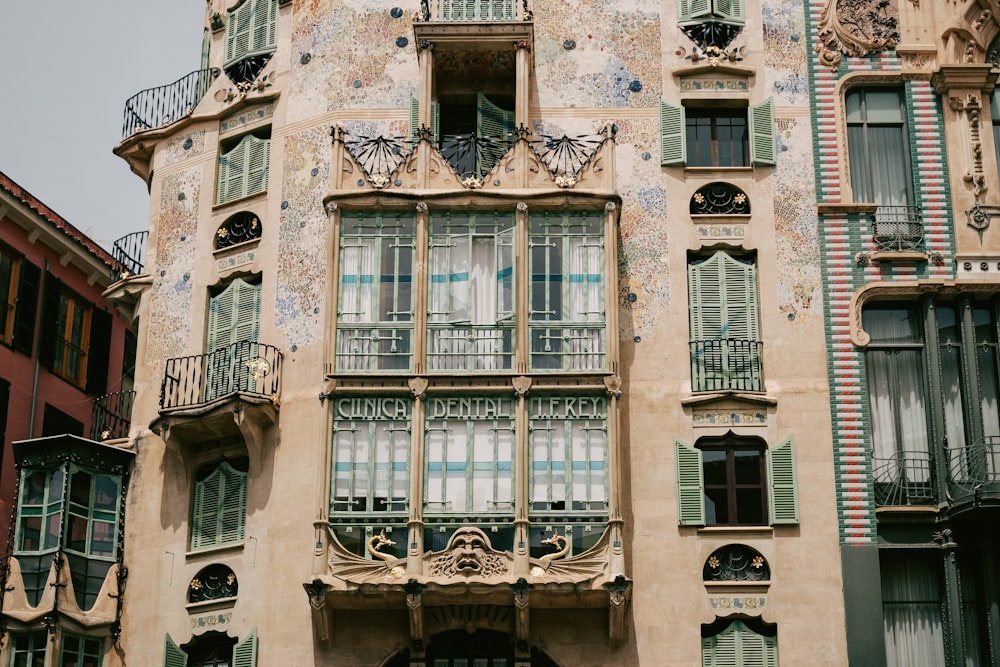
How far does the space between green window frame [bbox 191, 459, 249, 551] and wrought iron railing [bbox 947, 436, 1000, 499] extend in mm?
14597

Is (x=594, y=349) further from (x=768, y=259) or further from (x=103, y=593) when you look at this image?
(x=103, y=593)

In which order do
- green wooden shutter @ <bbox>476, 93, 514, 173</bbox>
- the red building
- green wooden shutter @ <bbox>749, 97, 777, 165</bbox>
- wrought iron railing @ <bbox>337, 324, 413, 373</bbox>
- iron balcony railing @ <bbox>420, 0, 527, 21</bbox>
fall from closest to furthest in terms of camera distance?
wrought iron railing @ <bbox>337, 324, 413, 373</bbox>
green wooden shutter @ <bbox>749, 97, 777, 165</bbox>
green wooden shutter @ <bbox>476, 93, 514, 173</bbox>
iron balcony railing @ <bbox>420, 0, 527, 21</bbox>
the red building

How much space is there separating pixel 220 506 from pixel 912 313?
1524 cm

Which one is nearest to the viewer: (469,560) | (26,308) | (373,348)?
(469,560)

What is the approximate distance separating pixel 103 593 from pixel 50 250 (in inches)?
471

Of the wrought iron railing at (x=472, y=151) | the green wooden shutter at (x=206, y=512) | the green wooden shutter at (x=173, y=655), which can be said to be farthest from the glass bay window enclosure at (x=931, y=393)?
the green wooden shutter at (x=173, y=655)

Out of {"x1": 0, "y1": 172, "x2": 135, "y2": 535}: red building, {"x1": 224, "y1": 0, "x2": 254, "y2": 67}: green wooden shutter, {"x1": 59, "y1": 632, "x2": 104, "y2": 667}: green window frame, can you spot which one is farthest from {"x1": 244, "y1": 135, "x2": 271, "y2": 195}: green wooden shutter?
{"x1": 59, "y1": 632, "x2": 104, "y2": 667}: green window frame

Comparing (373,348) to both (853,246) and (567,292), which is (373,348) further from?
(853,246)

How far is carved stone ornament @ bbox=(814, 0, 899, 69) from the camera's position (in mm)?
42000

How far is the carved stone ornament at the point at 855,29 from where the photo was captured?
1654 inches

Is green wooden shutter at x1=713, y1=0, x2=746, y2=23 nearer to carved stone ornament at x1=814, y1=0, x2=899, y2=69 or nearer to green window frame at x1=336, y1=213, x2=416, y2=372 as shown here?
carved stone ornament at x1=814, y1=0, x2=899, y2=69

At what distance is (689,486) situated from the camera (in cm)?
3834

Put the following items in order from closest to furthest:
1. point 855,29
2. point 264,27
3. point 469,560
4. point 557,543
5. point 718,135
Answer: point 469,560 < point 557,543 < point 718,135 < point 855,29 < point 264,27

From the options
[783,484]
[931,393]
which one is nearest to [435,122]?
[783,484]
